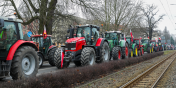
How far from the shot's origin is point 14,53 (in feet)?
20.5

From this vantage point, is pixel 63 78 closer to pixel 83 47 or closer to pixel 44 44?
pixel 83 47

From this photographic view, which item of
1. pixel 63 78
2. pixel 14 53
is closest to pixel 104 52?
pixel 63 78

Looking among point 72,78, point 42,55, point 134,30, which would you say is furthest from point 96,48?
point 134,30

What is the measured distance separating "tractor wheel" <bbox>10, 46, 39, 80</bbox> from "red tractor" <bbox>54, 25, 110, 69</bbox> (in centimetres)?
343

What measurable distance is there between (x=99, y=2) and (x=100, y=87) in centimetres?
1335

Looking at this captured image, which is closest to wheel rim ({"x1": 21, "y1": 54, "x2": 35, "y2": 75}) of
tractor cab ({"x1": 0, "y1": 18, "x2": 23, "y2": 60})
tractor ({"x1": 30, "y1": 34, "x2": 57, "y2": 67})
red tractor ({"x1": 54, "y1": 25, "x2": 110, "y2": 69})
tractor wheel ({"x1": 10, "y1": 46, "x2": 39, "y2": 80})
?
tractor wheel ({"x1": 10, "y1": 46, "x2": 39, "y2": 80})

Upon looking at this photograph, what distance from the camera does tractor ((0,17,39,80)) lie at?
600cm

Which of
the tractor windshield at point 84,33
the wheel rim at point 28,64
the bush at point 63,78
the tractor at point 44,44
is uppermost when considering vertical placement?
the tractor windshield at point 84,33

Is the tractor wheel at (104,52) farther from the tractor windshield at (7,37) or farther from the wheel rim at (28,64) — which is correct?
the tractor windshield at (7,37)

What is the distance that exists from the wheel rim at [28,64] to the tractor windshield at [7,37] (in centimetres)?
71

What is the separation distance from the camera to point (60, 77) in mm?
6668

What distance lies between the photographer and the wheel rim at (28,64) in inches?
262

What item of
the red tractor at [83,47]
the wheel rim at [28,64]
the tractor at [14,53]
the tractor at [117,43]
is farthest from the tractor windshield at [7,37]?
the tractor at [117,43]

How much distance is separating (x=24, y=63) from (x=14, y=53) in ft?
1.87
